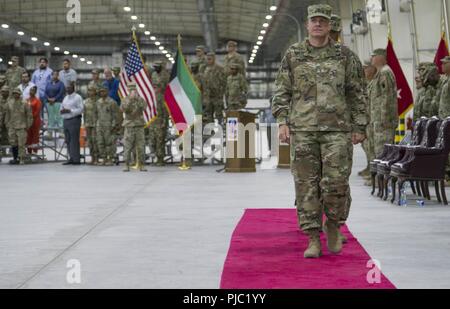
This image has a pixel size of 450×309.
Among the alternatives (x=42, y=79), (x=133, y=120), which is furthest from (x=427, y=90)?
(x=42, y=79)

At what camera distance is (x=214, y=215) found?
10.1 m

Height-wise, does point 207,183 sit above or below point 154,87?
below

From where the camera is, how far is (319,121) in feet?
22.6

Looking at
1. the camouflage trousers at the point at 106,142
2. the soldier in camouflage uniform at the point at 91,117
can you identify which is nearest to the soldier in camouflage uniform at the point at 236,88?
the camouflage trousers at the point at 106,142

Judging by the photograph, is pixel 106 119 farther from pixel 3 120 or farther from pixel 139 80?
pixel 3 120

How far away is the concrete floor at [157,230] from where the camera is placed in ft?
20.0

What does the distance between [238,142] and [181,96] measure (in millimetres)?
1646

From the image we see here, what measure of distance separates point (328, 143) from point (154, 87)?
44.3 ft

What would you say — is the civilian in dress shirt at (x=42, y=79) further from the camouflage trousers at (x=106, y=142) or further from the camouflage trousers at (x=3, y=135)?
the camouflage trousers at (x=106, y=142)

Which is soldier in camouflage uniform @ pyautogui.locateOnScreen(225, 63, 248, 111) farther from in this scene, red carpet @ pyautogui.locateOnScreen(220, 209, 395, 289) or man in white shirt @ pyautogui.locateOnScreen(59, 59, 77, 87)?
red carpet @ pyautogui.locateOnScreen(220, 209, 395, 289)

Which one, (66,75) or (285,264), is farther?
(66,75)
